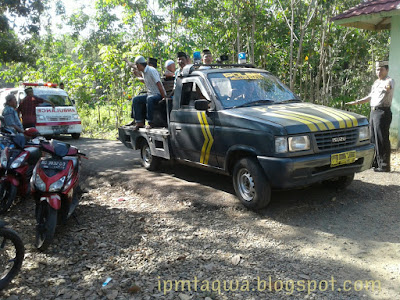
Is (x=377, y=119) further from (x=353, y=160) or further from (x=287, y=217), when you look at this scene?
(x=287, y=217)

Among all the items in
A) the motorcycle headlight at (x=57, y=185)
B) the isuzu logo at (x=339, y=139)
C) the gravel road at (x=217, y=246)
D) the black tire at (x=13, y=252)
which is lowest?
the gravel road at (x=217, y=246)

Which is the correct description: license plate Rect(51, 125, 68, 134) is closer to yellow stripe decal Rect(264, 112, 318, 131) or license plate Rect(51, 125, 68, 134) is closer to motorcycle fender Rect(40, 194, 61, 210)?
motorcycle fender Rect(40, 194, 61, 210)

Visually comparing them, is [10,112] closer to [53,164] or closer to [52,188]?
[53,164]

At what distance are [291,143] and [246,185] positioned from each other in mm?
920

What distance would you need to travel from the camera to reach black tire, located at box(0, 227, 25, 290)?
330 cm

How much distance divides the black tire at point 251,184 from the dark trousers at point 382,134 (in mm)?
3127

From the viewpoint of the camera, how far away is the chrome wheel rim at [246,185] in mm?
4699

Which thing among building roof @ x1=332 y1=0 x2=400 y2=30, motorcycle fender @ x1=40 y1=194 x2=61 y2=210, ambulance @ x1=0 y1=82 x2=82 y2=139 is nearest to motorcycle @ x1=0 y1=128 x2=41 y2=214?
motorcycle fender @ x1=40 y1=194 x2=61 y2=210

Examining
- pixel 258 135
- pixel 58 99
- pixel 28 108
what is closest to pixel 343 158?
pixel 258 135

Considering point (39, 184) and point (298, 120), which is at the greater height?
point (298, 120)

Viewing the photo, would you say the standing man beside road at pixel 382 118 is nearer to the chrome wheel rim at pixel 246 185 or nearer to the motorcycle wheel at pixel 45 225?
the chrome wheel rim at pixel 246 185

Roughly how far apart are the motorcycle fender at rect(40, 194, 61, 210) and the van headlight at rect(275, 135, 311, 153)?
261cm

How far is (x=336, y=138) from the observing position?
15.0 feet

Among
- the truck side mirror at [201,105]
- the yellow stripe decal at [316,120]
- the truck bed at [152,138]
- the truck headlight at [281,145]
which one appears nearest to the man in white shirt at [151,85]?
the truck bed at [152,138]
